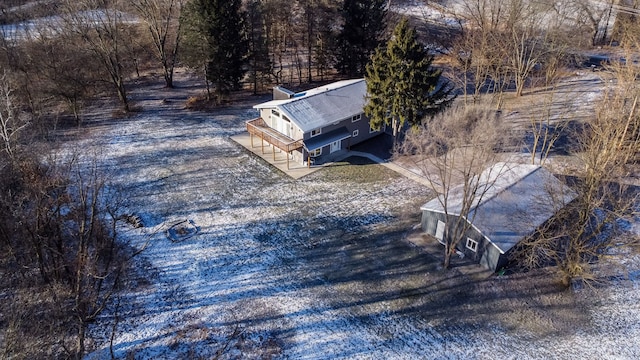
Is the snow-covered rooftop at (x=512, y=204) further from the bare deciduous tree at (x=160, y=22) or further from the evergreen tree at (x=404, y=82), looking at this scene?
the bare deciduous tree at (x=160, y=22)

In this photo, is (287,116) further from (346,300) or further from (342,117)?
(346,300)

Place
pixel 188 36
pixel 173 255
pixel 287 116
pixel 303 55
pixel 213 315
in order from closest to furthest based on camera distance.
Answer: pixel 213 315, pixel 173 255, pixel 287 116, pixel 188 36, pixel 303 55

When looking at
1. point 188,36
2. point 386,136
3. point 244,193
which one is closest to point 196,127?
point 188,36

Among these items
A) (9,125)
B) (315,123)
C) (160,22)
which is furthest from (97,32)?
(315,123)

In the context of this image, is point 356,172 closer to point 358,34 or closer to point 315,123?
point 315,123

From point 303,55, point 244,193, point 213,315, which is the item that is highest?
point 303,55

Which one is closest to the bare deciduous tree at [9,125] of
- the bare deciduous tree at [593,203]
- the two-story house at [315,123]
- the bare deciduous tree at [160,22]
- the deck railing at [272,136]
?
the bare deciduous tree at [160,22]
